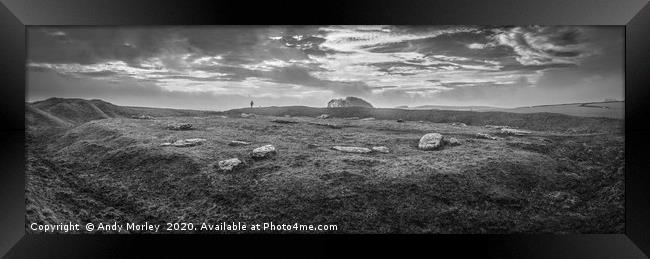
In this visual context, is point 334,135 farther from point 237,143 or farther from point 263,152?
point 237,143

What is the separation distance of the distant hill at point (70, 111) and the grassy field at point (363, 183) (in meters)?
0.17

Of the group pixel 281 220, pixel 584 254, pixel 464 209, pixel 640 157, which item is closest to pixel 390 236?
pixel 464 209

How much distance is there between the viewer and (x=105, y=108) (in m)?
5.91

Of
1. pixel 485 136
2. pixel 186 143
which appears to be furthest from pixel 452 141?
pixel 186 143

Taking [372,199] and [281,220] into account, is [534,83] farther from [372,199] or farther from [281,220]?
[281,220]

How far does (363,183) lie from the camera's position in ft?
17.8

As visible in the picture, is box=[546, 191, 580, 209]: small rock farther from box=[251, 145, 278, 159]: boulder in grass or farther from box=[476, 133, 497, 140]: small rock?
box=[251, 145, 278, 159]: boulder in grass

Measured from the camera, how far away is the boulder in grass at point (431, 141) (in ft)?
19.3

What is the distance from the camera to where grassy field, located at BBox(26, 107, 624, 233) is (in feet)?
17.4

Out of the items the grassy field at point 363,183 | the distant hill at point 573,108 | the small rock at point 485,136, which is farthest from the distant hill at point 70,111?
the small rock at point 485,136

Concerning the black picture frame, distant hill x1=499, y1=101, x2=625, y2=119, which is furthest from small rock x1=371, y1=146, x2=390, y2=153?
distant hill x1=499, y1=101, x2=625, y2=119

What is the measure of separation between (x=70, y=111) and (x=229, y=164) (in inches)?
148
